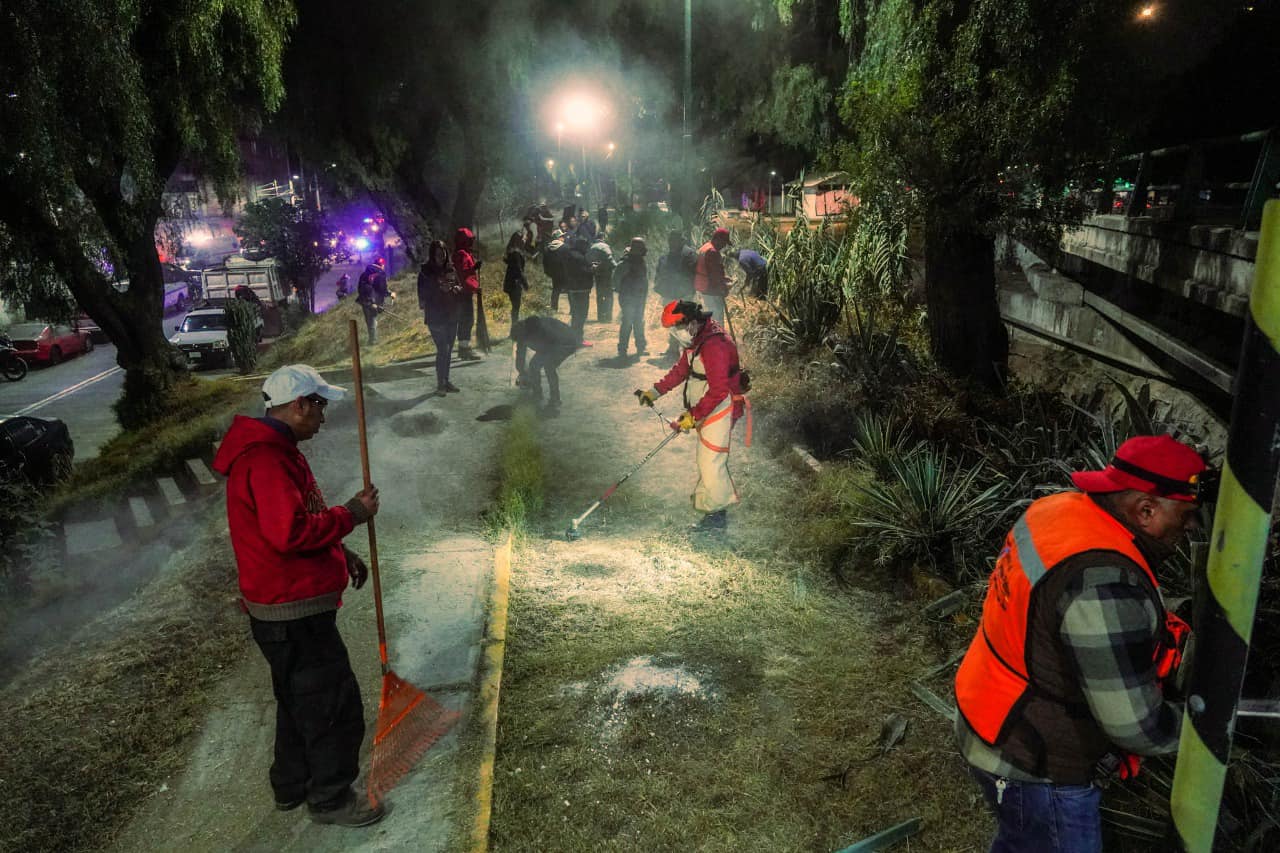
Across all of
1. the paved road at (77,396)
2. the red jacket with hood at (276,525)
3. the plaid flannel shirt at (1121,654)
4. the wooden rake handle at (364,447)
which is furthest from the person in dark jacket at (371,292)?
the plaid flannel shirt at (1121,654)

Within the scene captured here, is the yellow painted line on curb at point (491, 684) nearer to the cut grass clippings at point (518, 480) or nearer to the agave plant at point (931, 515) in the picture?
the cut grass clippings at point (518, 480)

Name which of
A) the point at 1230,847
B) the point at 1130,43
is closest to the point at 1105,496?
the point at 1230,847

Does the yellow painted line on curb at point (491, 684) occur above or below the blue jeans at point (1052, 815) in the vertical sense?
below

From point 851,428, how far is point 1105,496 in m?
5.75

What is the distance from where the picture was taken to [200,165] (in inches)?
516

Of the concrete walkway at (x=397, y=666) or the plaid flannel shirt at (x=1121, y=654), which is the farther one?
the concrete walkway at (x=397, y=666)

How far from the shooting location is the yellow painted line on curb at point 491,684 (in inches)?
133

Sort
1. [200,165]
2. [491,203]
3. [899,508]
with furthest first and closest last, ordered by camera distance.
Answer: [491,203] → [200,165] → [899,508]

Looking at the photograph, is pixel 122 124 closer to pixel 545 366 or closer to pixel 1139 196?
pixel 545 366

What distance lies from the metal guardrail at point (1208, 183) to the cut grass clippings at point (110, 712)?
23.0ft

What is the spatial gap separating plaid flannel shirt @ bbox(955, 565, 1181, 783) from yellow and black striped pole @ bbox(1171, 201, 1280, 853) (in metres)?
0.20

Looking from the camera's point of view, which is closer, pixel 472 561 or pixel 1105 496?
pixel 1105 496

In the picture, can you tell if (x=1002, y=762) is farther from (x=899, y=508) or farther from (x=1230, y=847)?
(x=899, y=508)

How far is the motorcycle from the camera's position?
2131 centimetres
